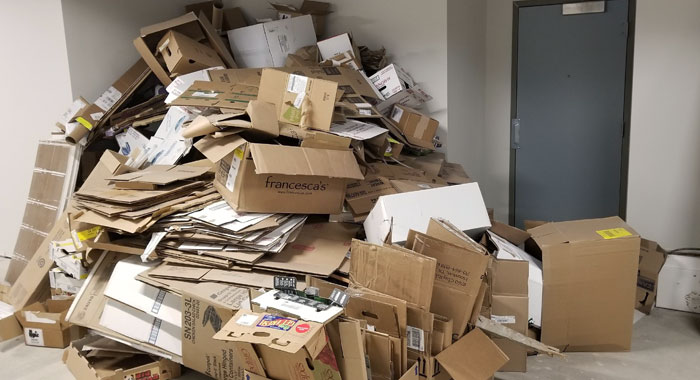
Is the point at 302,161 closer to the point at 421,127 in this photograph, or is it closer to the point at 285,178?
the point at 285,178

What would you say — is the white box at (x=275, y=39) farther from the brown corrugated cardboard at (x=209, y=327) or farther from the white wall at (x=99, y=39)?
the brown corrugated cardboard at (x=209, y=327)

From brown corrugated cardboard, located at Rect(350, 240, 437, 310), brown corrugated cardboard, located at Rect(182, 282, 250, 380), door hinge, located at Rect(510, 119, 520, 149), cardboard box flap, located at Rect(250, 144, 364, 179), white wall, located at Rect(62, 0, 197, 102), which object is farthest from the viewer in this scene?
door hinge, located at Rect(510, 119, 520, 149)

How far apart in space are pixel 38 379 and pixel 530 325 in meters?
2.37

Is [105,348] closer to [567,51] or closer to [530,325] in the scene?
[530,325]

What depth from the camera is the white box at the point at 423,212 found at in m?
2.62

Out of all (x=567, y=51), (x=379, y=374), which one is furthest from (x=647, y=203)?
(x=379, y=374)

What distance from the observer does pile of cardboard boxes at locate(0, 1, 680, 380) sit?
2.19 meters

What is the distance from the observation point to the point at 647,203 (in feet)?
12.6

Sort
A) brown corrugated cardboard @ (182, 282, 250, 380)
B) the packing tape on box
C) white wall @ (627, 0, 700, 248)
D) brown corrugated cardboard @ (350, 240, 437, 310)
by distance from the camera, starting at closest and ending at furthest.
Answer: brown corrugated cardboard @ (350, 240, 437, 310) → brown corrugated cardboard @ (182, 282, 250, 380) → white wall @ (627, 0, 700, 248) → the packing tape on box

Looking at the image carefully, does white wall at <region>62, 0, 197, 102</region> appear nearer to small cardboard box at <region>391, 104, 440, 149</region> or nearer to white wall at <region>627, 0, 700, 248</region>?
small cardboard box at <region>391, 104, 440, 149</region>

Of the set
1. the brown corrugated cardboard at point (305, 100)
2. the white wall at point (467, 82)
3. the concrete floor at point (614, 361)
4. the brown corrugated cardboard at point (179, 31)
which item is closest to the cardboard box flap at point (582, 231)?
the concrete floor at point (614, 361)

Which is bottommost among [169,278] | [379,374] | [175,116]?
[379,374]

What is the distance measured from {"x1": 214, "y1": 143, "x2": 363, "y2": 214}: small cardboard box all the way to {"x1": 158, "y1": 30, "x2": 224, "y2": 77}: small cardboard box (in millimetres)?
1110

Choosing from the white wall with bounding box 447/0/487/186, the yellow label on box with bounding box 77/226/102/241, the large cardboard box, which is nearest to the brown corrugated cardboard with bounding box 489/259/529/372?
the large cardboard box
